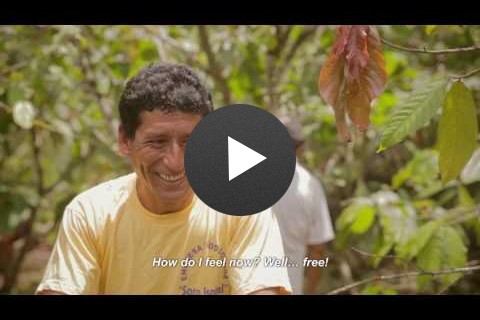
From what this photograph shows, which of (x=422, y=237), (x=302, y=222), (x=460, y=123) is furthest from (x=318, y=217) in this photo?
(x=460, y=123)

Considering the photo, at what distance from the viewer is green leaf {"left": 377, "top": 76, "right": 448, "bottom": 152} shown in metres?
0.89

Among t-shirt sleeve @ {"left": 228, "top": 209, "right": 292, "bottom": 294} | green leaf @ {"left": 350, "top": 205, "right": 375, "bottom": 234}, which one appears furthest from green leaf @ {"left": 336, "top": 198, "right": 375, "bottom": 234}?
t-shirt sleeve @ {"left": 228, "top": 209, "right": 292, "bottom": 294}

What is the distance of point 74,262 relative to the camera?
104 centimetres

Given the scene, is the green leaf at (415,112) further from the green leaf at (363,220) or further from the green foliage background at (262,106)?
the green leaf at (363,220)

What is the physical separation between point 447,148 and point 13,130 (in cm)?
82

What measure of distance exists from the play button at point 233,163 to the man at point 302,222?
0.05 meters

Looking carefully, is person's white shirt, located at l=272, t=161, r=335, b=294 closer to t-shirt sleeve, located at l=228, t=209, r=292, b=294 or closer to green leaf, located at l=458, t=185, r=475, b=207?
t-shirt sleeve, located at l=228, t=209, r=292, b=294

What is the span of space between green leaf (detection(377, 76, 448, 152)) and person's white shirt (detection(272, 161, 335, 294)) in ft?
0.84

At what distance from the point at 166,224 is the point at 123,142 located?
0.15 m

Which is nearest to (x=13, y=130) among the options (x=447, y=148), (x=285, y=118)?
(x=285, y=118)

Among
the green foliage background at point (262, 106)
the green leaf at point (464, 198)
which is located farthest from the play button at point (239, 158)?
the green leaf at point (464, 198)

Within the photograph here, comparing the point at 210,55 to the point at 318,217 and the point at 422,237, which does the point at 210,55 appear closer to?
the point at 318,217

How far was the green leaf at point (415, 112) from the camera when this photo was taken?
888 millimetres

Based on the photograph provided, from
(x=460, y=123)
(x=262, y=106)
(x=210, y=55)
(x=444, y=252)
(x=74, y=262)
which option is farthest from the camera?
(x=210, y=55)
